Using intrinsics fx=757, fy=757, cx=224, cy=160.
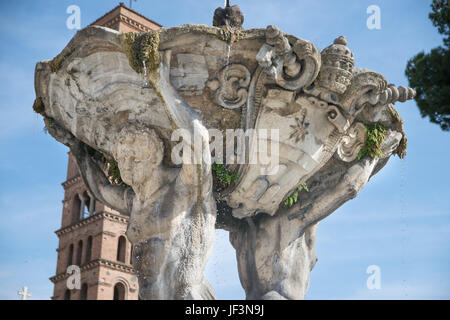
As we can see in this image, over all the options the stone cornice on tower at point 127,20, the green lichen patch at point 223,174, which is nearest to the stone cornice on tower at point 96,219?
the stone cornice on tower at point 127,20

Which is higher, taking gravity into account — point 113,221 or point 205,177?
point 113,221

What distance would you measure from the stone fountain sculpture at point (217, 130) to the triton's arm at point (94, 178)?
2 centimetres

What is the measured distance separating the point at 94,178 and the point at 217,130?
5.24 ft

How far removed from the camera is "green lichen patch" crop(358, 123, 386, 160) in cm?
875

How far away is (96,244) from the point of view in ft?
160

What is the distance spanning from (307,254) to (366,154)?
1374 mm

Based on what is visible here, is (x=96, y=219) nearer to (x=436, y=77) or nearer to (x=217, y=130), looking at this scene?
(x=436, y=77)

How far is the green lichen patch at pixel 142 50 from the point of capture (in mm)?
7418

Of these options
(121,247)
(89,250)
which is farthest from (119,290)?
(89,250)

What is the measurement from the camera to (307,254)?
29.6ft

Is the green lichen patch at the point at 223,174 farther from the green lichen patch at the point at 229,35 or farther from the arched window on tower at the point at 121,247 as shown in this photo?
the arched window on tower at the point at 121,247

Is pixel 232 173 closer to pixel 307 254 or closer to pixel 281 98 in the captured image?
pixel 281 98
